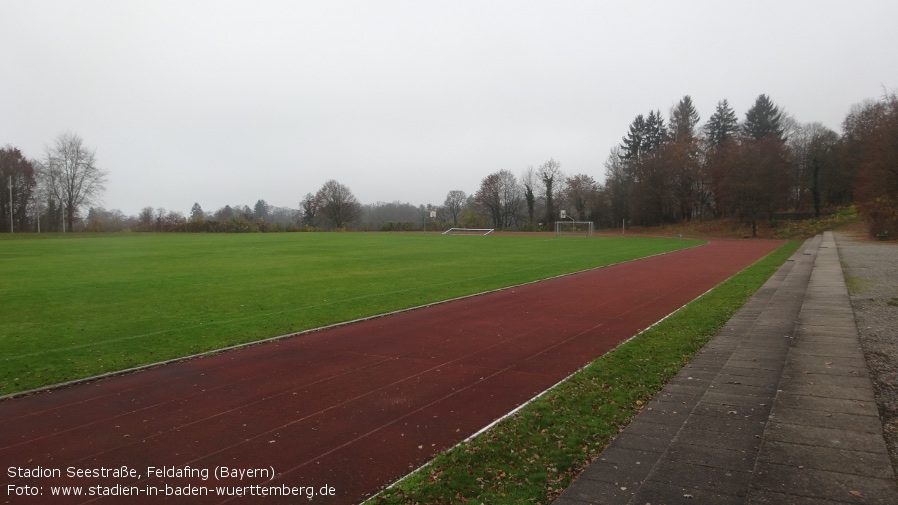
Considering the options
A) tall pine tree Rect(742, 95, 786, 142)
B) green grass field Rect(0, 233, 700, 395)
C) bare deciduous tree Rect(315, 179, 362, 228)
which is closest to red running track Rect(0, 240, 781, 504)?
green grass field Rect(0, 233, 700, 395)

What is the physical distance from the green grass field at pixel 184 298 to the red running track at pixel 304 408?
1312 mm

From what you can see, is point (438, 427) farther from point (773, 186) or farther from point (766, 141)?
point (766, 141)

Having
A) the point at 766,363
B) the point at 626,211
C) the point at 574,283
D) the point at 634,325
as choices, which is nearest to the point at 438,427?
the point at 766,363

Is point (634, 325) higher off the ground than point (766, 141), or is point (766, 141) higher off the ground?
point (766, 141)

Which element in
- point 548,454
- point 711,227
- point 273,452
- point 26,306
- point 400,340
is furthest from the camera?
point 711,227

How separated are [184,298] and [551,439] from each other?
13.5 metres

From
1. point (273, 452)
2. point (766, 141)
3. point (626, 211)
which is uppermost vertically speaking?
point (766, 141)

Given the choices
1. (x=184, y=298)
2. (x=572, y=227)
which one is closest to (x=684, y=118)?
(x=572, y=227)

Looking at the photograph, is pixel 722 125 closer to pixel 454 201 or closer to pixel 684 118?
pixel 684 118

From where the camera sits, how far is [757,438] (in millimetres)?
4609

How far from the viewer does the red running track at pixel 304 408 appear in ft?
15.9

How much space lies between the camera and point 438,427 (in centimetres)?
584

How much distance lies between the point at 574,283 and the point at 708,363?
36.3 ft

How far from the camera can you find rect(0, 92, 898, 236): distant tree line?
52938 millimetres
